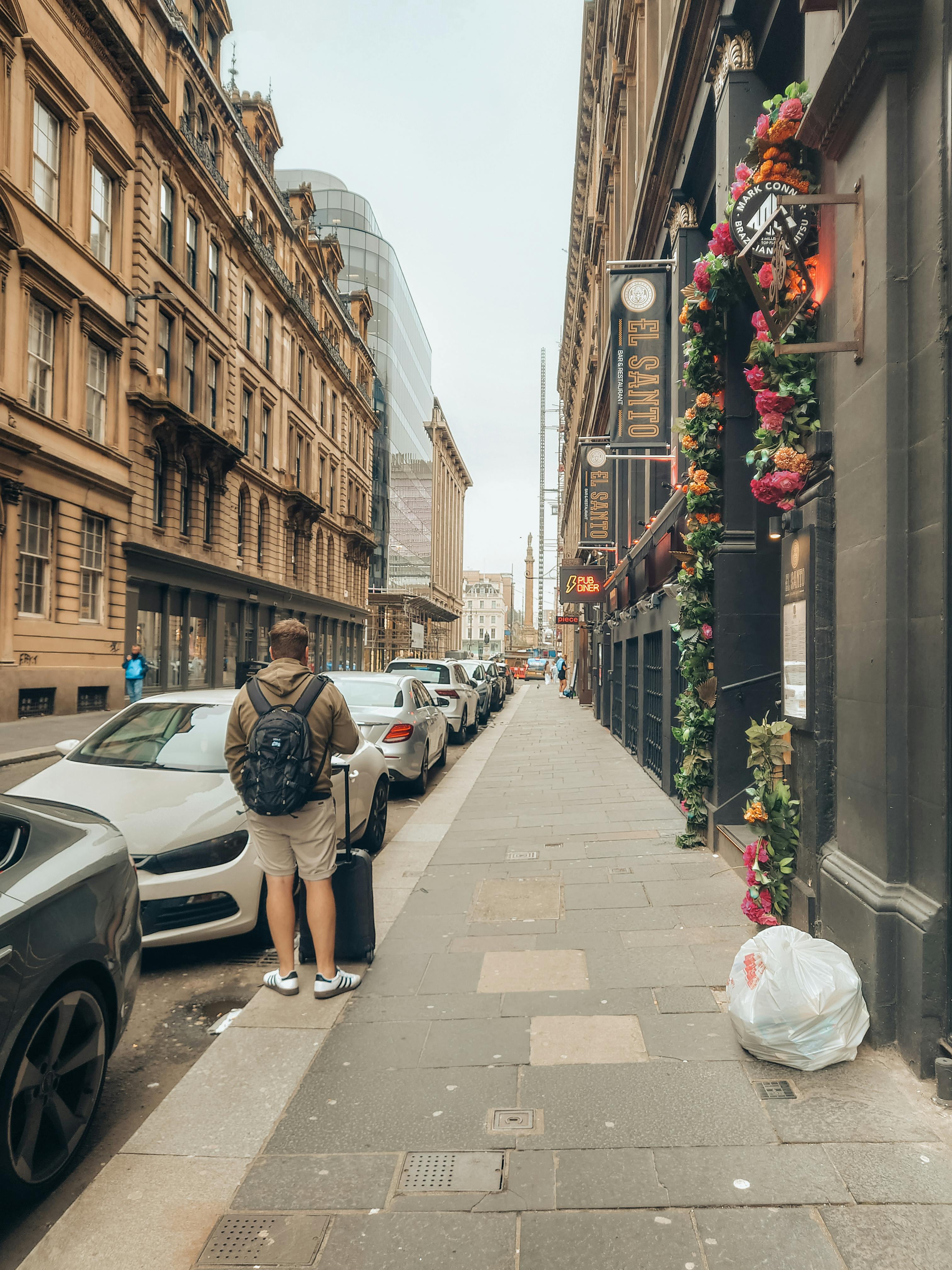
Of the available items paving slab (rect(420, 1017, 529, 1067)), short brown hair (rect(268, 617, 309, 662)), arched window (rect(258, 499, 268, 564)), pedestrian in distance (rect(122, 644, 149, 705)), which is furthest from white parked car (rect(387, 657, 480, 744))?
arched window (rect(258, 499, 268, 564))

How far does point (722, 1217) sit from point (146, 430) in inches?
1042

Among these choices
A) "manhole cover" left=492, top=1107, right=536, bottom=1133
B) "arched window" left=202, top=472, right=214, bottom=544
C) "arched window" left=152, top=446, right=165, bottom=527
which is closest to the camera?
"manhole cover" left=492, top=1107, right=536, bottom=1133

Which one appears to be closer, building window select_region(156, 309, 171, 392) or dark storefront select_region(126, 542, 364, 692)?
dark storefront select_region(126, 542, 364, 692)

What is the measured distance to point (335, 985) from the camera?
4.53 meters

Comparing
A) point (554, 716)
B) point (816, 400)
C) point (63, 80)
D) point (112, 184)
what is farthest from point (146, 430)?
point (816, 400)

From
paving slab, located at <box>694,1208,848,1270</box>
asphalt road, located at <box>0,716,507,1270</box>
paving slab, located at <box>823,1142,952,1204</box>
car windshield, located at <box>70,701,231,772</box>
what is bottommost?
asphalt road, located at <box>0,716,507,1270</box>

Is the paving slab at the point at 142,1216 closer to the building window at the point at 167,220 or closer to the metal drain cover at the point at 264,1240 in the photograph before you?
the metal drain cover at the point at 264,1240

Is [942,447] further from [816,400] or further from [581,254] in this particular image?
[581,254]

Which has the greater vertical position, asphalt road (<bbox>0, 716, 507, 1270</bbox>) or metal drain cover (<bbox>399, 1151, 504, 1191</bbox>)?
metal drain cover (<bbox>399, 1151, 504, 1191</bbox>)

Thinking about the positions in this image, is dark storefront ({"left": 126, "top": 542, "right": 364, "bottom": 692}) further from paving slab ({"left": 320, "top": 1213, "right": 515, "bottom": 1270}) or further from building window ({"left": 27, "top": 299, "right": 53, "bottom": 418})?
paving slab ({"left": 320, "top": 1213, "right": 515, "bottom": 1270})

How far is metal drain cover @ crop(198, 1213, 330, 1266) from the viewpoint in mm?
2568

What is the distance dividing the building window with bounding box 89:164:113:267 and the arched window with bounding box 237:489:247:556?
443 inches

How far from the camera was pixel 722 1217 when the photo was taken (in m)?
2.68

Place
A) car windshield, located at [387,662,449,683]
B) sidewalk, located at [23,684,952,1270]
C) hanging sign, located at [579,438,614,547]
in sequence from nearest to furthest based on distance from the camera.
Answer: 1. sidewalk, located at [23,684,952,1270]
2. car windshield, located at [387,662,449,683]
3. hanging sign, located at [579,438,614,547]
